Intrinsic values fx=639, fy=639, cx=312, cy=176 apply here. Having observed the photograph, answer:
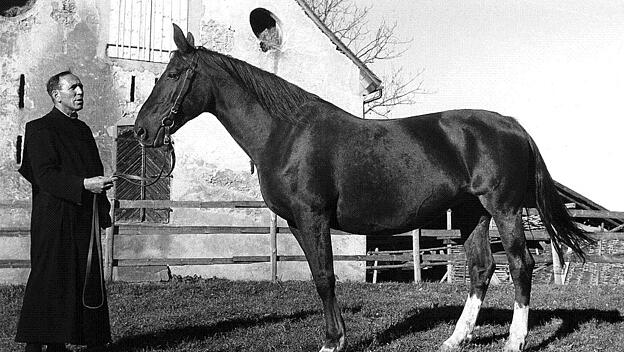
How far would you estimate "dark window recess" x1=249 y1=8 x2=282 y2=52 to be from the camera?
1422cm

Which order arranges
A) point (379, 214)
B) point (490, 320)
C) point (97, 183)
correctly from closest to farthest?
1. point (97, 183)
2. point (379, 214)
3. point (490, 320)

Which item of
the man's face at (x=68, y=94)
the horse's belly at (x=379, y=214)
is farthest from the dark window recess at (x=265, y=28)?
the man's face at (x=68, y=94)

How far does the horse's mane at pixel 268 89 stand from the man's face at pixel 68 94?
1.05m

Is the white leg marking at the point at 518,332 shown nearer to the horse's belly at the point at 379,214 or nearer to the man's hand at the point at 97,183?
the horse's belly at the point at 379,214

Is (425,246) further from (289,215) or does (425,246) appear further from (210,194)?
(289,215)

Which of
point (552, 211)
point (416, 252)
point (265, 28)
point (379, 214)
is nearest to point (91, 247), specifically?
point (379, 214)

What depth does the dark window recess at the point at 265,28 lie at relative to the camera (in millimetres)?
14219

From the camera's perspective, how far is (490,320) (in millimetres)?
6668

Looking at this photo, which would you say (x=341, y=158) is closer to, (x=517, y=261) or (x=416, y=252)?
→ (x=517, y=261)

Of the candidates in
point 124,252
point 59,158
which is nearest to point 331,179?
point 59,158

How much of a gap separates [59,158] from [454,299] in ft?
20.2

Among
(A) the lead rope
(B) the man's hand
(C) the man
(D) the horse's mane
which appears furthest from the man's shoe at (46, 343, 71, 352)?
(D) the horse's mane

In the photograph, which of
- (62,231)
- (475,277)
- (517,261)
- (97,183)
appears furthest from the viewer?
(475,277)

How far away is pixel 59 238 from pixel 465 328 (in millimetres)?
3350
